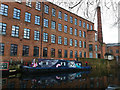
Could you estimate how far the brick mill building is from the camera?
1830 cm

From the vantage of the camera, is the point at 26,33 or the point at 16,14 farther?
the point at 26,33

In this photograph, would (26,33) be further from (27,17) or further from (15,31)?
(27,17)

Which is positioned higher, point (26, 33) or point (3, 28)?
point (3, 28)

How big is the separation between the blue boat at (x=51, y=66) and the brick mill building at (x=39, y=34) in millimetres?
3339

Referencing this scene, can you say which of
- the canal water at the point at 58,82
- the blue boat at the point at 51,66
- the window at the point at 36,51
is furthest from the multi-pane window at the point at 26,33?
the canal water at the point at 58,82

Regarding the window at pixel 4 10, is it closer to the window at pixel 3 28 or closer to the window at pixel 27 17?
the window at pixel 3 28

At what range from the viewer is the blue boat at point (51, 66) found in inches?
662

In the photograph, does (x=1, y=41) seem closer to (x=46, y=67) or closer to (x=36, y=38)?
(x=36, y=38)

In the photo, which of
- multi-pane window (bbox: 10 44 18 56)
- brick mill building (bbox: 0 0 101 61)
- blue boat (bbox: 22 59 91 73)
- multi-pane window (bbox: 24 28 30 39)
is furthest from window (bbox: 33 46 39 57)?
multi-pane window (bbox: 10 44 18 56)

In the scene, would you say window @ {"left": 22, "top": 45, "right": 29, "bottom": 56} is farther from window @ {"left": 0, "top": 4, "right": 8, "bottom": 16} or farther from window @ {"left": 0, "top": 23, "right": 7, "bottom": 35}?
window @ {"left": 0, "top": 4, "right": 8, "bottom": 16}

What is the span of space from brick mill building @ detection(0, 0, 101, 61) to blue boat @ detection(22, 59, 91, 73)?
3.34 metres

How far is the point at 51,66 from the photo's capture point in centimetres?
1892

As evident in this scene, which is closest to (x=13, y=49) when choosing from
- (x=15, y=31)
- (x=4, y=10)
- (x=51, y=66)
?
(x=15, y=31)

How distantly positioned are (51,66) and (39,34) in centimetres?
725
